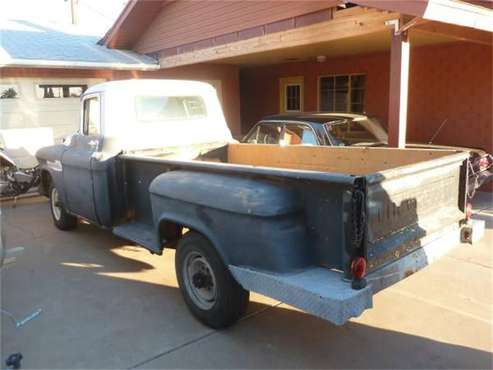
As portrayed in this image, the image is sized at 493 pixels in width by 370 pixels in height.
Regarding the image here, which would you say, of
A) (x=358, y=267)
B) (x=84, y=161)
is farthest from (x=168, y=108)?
(x=358, y=267)

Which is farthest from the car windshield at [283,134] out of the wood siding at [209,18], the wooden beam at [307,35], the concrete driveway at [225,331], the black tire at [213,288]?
the black tire at [213,288]

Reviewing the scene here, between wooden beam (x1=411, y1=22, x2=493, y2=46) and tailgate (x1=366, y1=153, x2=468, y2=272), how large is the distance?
3.17 meters

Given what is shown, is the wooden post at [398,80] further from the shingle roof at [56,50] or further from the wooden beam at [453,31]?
the shingle roof at [56,50]

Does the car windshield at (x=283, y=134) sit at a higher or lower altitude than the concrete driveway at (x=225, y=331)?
higher

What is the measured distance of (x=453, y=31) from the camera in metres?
6.96

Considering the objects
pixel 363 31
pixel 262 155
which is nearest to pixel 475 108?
pixel 363 31

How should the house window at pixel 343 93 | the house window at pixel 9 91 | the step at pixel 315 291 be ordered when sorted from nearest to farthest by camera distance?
the step at pixel 315 291 → the house window at pixel 9 91 → the house window at pixel 343 93

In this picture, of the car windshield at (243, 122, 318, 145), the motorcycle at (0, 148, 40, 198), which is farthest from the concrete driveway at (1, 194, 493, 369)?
the motorcycle at (0, 148, 40, 198)

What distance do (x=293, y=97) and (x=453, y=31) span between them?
7.24 m

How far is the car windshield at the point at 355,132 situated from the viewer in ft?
23.1

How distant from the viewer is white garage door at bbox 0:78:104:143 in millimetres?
10281

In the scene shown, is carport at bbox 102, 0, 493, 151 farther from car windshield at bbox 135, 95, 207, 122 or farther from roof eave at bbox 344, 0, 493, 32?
car windshield at bbox 135, 95, 207, 122

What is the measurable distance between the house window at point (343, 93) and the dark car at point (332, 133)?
3.86 metres

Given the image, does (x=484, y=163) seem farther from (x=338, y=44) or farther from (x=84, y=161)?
(x=84, y=161)
